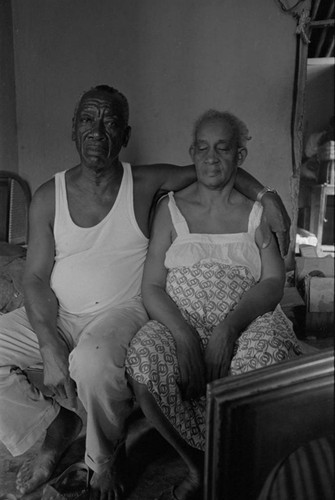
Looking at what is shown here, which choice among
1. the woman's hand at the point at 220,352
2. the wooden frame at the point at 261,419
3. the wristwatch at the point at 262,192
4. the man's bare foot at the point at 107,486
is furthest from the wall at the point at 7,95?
the wooden frame at the point at 261,419

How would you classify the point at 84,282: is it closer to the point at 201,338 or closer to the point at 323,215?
the point at 201,338

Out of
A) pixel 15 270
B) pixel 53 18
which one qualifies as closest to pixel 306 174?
pixel 53 18

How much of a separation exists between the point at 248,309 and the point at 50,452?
2.66ft

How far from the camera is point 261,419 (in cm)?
68

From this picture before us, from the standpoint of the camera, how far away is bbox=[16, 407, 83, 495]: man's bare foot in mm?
1363

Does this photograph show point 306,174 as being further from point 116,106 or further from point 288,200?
point 116,106

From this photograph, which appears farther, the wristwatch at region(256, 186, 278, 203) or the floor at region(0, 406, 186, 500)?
the wristwatch at region(256, 186, 278, 203)

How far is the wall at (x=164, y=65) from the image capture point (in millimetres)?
1521

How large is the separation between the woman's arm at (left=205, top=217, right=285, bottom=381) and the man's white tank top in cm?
38

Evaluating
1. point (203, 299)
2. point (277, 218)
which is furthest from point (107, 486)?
point (277, 218)

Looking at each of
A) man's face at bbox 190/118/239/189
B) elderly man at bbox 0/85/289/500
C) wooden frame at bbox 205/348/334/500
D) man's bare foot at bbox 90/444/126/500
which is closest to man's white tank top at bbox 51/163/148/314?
elderly man at bbox 0/85/289/500

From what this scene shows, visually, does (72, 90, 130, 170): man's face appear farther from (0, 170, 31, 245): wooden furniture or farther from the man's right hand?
the man's right hand

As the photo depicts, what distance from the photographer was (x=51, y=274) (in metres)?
1.54

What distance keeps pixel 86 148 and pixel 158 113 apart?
0.44 metres
